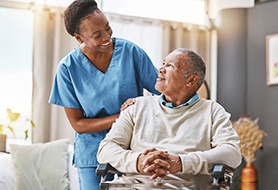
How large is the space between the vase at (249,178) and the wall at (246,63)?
0.31 metres

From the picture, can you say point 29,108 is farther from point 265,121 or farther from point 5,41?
point 265,121

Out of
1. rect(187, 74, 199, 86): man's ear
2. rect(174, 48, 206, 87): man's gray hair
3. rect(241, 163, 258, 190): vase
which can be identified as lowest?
rect(241, 163, 258, 190): vase

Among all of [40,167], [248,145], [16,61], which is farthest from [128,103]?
[248,145]

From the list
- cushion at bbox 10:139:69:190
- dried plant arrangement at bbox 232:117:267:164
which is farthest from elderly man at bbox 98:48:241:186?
dried plant arrangement at bbox 232:117:267:164

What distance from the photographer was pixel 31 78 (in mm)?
5008

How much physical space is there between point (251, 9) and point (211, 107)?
3.92 m

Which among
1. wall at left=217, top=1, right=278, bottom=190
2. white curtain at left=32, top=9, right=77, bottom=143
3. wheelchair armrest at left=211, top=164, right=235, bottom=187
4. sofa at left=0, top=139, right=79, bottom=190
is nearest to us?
wheelchair armrest at left=211, top=164, right=235, bottom=187

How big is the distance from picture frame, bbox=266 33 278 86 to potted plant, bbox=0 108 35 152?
8.53ft

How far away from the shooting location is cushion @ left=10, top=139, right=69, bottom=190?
4.05 meters

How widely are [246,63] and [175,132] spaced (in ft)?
12.8

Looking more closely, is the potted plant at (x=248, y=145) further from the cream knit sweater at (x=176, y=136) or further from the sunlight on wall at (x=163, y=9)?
the cream knit sweater at (x=176, y=136)

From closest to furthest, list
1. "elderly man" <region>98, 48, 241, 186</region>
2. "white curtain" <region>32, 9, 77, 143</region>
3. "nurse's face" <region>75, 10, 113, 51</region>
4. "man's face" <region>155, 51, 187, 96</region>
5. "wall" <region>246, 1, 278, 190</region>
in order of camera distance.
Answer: "elderly man" <region>98, 48, 241, 186</region> < "man's face" <region>155, 51, 187, 96</region> < "nurse's face" <region>75, 10, 113, 51</region> < "white curtain" <region>32, 9, 77, 143</region> < "wall" <region>246, 1, 278, 190</region>

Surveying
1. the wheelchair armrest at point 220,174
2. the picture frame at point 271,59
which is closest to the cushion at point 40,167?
the wheelchair armrest at point 220,174

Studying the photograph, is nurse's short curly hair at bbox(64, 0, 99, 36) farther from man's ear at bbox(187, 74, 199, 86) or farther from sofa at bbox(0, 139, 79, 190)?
sofa at bbox(0, 139, 79, 190)
